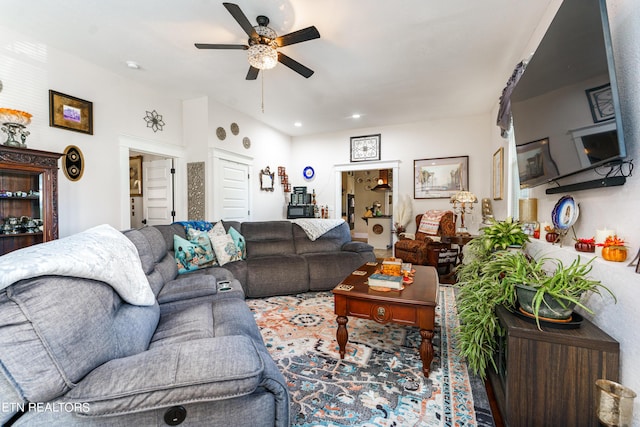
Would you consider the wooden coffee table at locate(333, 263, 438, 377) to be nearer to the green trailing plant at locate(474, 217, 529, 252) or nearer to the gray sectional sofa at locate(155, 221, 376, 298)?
the green trailing plant at locate(474, 217, 529, 252)

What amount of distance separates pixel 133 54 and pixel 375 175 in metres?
7.89

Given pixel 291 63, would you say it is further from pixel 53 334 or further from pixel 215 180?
pixel 53 334

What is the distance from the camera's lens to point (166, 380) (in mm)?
728

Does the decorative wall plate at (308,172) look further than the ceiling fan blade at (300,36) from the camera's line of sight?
Yes

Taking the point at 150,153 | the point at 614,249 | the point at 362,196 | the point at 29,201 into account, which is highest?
the point at 150,153

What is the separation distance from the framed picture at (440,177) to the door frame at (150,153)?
443 centimetres

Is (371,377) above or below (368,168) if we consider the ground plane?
below

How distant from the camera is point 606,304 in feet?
3.67

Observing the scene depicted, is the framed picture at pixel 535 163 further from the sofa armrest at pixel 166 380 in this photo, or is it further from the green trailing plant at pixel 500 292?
the sofa armrest at pixel 166 380

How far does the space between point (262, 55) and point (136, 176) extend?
4.02 m

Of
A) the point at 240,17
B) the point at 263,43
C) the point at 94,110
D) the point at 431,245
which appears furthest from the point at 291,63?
the point at 431,245

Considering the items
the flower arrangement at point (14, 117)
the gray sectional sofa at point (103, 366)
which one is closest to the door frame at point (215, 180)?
the flower arrangement at point (14, 117)

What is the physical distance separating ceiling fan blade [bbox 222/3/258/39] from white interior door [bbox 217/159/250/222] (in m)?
2.62

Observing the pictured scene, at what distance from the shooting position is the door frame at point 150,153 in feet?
12.2
